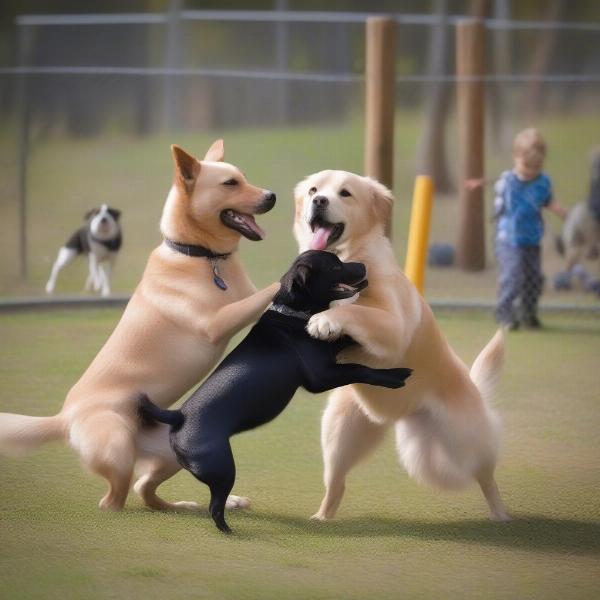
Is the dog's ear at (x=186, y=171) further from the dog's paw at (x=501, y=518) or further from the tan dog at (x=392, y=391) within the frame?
the dog's paw at (x=501, y=518)

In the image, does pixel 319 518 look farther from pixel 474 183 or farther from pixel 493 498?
pixel 474 183

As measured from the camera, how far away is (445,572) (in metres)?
4.13

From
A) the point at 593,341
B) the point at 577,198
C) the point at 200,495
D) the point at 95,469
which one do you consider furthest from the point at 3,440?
the point at 577,198

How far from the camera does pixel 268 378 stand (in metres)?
4.37

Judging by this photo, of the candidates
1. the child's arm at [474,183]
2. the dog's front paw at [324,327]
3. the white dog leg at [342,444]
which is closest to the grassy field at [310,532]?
the white dog leg at [342,444]

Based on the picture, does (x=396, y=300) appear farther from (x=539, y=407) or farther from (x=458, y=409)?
(x=539, y=407)

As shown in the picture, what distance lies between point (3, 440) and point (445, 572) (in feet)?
5.60

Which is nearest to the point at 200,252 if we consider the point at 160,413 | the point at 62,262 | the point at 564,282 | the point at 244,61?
the point at 160,413

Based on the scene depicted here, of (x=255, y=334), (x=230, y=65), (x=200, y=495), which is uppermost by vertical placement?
Result: (x=230, y=65)

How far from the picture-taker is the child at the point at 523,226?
8898 millimetres

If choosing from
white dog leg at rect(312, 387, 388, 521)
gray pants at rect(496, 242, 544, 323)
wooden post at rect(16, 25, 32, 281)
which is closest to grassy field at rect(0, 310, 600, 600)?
white dog leg at rect(312, 387, 388, 521)

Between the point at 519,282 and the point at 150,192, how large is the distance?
12.4 feet

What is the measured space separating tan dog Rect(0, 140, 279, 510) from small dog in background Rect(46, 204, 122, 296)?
4.85 meters

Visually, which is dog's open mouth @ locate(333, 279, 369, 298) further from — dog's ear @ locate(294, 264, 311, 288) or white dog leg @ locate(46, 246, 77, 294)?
white dog leg @ locate(46, 246, 77, 294)
